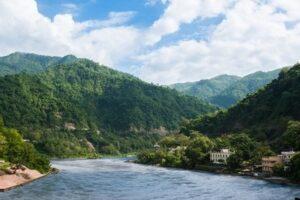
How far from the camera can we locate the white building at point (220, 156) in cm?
16525

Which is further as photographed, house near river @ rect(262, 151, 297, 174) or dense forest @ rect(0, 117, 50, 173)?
house near river @ rect(262, 151, 297, 174)

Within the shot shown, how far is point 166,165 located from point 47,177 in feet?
211

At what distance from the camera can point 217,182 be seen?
401 ft

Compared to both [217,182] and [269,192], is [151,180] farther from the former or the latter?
[269,192]

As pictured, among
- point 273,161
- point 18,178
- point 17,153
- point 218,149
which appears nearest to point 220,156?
point 218,149

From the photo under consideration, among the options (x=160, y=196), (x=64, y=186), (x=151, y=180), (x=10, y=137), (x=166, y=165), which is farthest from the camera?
(x=166, y=165)

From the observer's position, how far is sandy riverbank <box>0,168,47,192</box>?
363 feet

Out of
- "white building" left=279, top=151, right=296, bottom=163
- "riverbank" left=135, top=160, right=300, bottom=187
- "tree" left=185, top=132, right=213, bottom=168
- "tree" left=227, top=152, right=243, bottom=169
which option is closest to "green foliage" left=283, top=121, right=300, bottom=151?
"white building" left=279, top=151, right=296, bottom=163

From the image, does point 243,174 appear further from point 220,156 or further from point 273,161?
point 220,156

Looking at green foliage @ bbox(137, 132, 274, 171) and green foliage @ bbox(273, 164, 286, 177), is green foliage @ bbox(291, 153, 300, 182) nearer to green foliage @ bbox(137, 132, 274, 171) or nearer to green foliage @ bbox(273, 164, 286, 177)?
green foliage @ bbox(273, 164, 286, 177)

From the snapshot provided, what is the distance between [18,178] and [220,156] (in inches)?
2788

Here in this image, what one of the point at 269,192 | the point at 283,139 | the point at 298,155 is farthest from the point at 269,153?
the point at 269,192

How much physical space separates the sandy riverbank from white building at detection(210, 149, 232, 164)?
57.8m

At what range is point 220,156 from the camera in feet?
550
